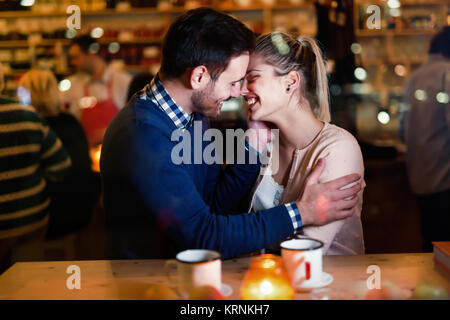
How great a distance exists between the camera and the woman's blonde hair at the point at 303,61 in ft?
5.07

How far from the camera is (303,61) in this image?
160cm

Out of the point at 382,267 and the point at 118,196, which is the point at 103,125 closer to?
the point at 118,196

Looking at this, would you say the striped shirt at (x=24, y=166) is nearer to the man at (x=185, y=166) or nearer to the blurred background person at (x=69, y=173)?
the blurred background person at (x=69, y=173)

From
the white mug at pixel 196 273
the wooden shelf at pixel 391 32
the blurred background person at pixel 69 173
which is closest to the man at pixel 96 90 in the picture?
the blurred background person at pixel 69 173

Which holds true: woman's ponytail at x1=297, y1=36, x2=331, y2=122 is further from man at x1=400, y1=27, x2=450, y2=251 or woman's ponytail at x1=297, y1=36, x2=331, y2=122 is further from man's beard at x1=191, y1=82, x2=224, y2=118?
man at x1=400, y1=27, x2=450, y2=251

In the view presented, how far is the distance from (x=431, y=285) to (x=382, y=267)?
14 cm

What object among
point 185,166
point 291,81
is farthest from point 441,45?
point 185,166

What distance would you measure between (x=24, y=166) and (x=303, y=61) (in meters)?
1.39

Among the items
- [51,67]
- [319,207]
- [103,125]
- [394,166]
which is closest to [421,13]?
[394,166]

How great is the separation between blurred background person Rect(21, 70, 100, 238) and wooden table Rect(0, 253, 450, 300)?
52.9 inches

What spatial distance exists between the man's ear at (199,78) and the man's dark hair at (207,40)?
1 cm

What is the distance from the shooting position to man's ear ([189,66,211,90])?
1360 millimetres

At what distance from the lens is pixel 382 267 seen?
1.19 metres

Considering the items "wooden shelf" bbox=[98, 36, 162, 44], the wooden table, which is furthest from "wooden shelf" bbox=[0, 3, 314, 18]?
the wooden table
